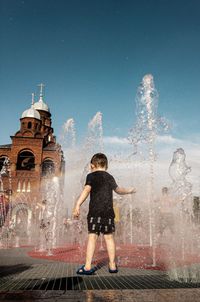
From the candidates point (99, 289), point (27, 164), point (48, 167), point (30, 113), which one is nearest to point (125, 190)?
point (99, 289)

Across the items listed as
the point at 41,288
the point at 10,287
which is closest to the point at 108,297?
the point at 41,288

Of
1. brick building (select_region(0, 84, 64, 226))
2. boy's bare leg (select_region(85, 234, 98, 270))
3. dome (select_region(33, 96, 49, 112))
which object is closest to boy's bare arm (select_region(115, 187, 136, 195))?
boy's bare leg (select_region(85, 234, 98, 270))

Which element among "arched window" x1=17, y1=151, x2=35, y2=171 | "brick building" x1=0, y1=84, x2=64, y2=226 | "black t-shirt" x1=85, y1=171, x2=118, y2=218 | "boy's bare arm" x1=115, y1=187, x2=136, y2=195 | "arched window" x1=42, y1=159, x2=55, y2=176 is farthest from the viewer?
"arched window" x1=17, y1=151, x2=35, y2=171

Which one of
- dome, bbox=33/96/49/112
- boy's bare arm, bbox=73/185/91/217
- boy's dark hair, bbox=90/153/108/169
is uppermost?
dome, bbox=33/96/49/112

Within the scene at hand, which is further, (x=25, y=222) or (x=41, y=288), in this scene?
(x=25, y=222)

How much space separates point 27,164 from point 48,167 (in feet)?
17.6

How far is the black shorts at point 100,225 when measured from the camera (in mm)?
3746

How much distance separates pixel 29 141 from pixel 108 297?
128 ft

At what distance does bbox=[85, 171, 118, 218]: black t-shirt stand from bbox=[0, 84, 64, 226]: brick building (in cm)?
3301

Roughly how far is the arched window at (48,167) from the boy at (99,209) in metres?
36.1

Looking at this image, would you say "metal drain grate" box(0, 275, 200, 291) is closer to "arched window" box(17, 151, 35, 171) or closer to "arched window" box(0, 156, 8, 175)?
"arched window" box(0, 156, 8, 175)

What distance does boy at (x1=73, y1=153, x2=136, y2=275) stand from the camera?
3.74 metres

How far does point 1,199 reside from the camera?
49.6 feet

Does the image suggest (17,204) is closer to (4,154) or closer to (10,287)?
(4,154)
